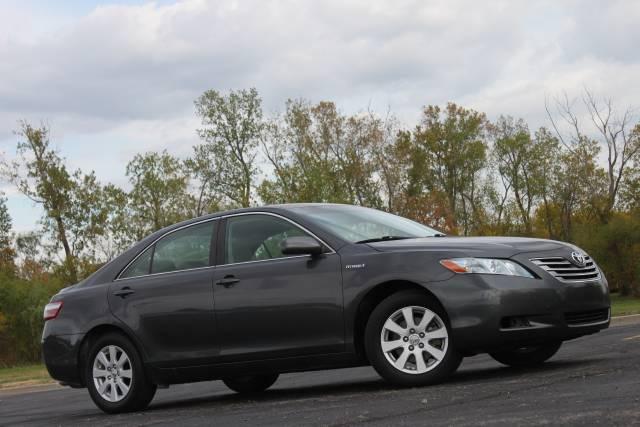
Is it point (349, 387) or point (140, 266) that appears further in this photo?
point (140, 266)

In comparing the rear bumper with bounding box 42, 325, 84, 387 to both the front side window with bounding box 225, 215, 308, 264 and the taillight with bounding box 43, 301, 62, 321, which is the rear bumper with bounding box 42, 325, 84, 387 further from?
the front side window with bounding box 225, 215, 308, 264

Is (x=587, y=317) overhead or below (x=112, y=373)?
overhead

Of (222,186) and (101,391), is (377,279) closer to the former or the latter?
(101,391)

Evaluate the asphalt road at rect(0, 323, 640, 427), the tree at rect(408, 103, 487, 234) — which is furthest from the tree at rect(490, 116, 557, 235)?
the asphalt road at rect(0, 323, 640, 427)

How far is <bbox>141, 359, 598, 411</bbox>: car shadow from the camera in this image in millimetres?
8151

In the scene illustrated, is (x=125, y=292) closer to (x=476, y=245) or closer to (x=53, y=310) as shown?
(x=53, y=310)

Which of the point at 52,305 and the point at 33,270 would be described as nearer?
the point at 52,305

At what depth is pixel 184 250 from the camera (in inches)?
357

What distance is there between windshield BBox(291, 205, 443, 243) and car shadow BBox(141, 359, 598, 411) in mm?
1228

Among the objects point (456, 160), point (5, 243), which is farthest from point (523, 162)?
point (5, 243)

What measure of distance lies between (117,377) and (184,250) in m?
1.27

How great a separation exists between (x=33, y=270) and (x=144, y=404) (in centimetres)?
8483

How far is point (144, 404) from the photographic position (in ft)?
29.9

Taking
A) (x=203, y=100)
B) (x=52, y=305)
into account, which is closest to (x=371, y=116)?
(x=203, y=100)
